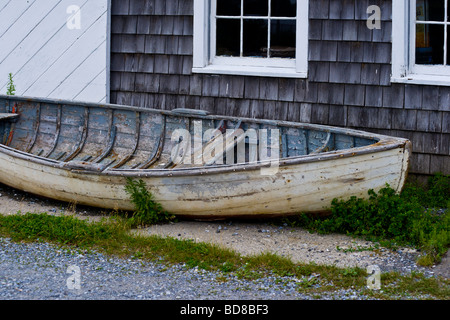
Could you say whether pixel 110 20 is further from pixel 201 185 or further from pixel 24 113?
pixel 201 185

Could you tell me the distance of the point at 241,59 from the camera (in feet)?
26.3

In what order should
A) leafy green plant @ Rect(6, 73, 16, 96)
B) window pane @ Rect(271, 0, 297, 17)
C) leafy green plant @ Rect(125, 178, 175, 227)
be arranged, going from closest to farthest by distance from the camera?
1. leafy green plant @ Rect(125, 178, 175, 227)
2. window pane @ Rect(271, 0, 297, 17)
3. leafy green plant @ Rect(6, 73, 16, 96)

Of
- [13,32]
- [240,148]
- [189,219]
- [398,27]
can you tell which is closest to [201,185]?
[189,219]

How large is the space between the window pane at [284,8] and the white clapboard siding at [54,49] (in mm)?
2021

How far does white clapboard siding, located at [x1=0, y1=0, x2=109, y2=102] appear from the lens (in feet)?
28.1

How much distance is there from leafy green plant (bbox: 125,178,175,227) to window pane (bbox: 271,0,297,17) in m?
2.69

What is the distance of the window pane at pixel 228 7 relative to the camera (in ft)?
26.2

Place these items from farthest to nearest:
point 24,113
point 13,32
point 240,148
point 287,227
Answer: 1. point 13,32
2. point 24,113
3. point 240,148
4. point 287,227

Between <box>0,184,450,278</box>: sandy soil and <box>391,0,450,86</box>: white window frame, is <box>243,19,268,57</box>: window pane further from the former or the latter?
<box>0,184,450,278</box>: sandy soil

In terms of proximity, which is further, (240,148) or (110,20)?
(110,20)

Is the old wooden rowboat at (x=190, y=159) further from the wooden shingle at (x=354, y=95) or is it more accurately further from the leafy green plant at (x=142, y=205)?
the wooden shingle at (x=354, y=95)

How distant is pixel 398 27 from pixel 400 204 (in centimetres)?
213

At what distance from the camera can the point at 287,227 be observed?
6.34 meters

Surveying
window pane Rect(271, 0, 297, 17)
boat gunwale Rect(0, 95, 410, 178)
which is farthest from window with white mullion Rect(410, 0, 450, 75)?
boat gunwale Rect(0, 95, 410, 178)
